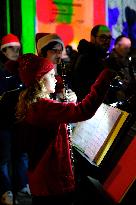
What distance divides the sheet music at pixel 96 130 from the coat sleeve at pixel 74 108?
83 millimetres


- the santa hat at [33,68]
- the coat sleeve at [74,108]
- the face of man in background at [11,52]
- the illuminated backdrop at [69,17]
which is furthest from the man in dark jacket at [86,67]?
the illuminated backdrop at [69,17]

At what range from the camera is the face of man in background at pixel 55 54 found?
3.51m

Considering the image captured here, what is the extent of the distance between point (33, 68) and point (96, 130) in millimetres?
604

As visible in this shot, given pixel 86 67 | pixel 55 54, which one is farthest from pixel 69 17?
pixel 55 54

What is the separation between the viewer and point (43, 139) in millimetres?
2574

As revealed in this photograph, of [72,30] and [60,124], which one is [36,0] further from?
[60,124]

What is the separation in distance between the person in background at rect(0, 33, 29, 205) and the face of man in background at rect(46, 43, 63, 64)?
0.35 m

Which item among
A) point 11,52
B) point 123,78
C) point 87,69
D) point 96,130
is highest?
point 123,78

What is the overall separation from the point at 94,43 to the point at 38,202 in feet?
6.76

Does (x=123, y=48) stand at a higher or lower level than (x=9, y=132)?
higher

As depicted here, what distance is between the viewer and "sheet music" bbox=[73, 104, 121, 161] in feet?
7.29

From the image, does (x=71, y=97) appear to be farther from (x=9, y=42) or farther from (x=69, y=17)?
(x=69, y=17)

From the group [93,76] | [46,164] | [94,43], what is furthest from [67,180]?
[94,43]

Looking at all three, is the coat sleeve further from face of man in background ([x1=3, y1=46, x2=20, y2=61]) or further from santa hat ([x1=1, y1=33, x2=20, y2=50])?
santa hat ([x1=1, y1=33, x2=20, y2=50])
